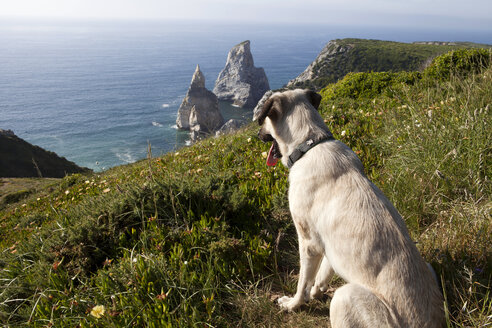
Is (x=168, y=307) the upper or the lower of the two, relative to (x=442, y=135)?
lower

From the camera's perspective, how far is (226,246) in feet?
11.7

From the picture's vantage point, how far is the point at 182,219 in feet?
13.9

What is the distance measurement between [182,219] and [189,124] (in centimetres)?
10928

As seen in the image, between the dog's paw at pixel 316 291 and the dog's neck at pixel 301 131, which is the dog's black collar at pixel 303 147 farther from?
the dog's paw at pixel 316 291

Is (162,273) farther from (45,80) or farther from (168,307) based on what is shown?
(45,80)

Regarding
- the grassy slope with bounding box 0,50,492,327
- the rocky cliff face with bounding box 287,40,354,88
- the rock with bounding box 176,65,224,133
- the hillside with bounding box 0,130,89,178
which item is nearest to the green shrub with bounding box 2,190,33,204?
the grassy slope with bounding box 0,50,492,327

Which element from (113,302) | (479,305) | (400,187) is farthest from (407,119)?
(113,302)

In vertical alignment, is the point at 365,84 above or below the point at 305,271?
above

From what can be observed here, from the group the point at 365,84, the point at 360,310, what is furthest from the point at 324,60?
the point at 360,310

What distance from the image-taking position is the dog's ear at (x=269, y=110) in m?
3.38

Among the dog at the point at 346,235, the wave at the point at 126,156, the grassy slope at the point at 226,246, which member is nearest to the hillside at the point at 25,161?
the wave at the point at 126,156

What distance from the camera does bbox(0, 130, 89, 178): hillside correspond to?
39750mm

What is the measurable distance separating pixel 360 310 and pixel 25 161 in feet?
181

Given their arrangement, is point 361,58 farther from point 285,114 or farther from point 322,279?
point 322,279
